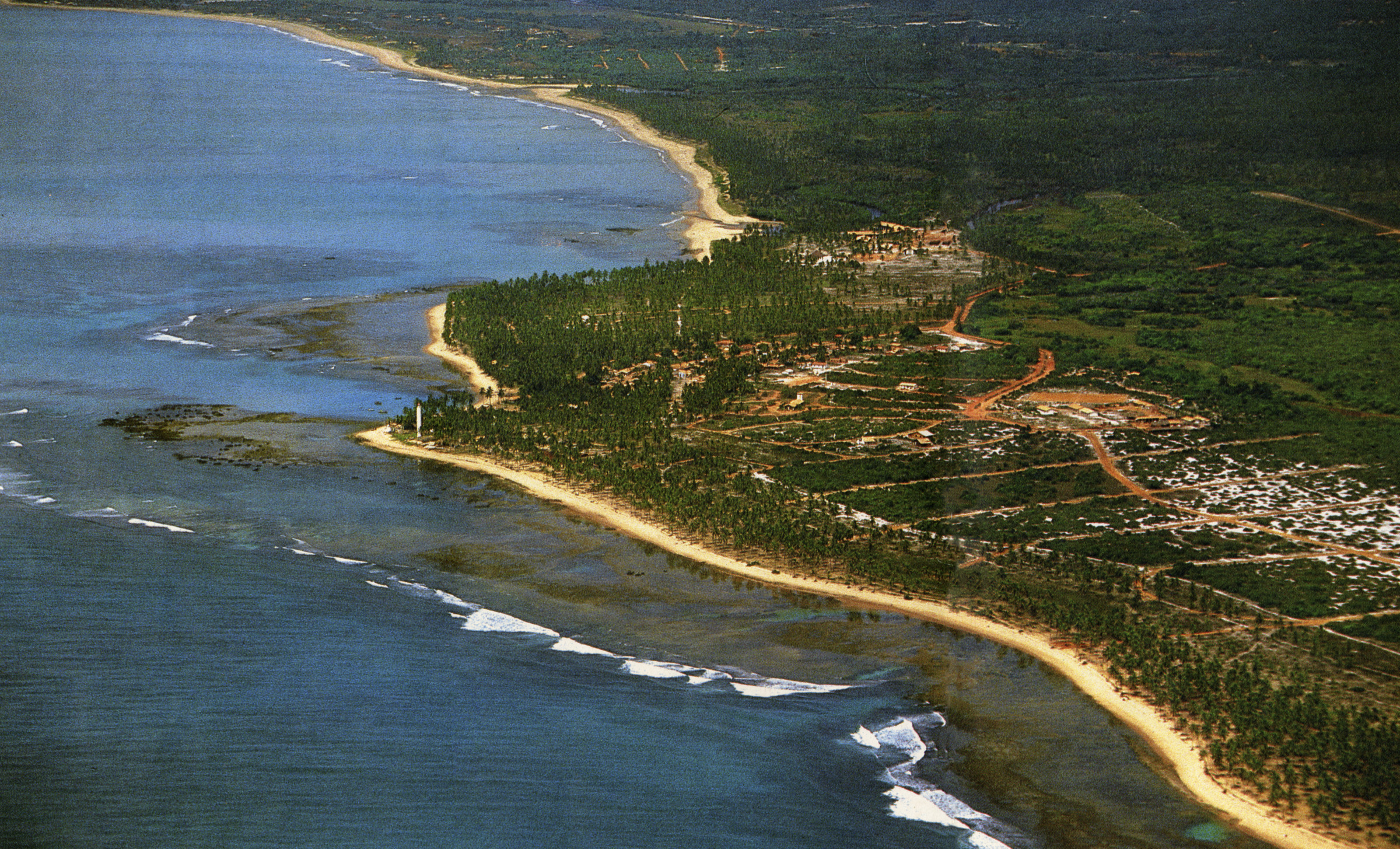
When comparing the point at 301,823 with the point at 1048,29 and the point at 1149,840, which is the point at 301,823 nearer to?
the point at 1149,840

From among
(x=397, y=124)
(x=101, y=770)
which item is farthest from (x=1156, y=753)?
(x=397, y=124)

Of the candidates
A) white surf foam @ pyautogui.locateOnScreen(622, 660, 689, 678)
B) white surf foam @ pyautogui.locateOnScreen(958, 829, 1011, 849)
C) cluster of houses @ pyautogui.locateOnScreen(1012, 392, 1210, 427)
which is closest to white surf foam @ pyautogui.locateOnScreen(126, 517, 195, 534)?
white surf foam @ pyautogui.locateOnScreen(622, 660, 689, 678)

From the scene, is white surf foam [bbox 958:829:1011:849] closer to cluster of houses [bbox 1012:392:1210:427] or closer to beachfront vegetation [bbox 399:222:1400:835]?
beachfront vegetation [bbox 399:222:1400:835]

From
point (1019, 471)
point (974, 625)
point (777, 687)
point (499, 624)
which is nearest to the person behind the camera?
point (777, 687)

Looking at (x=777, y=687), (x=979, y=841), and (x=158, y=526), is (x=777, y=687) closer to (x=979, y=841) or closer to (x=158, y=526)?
(x=979, y=841)

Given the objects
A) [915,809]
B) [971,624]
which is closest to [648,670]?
[915,809]
